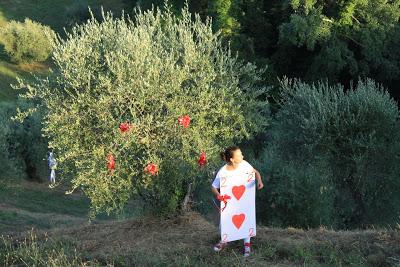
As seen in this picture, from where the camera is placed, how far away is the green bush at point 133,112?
9.68 metres

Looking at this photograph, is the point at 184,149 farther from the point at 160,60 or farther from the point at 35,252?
the point at 35,252

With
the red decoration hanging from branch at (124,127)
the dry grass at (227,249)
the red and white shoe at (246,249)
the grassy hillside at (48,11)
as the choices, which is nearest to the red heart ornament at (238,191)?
the red and white shoe at (246,249)

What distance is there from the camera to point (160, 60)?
9977 mm

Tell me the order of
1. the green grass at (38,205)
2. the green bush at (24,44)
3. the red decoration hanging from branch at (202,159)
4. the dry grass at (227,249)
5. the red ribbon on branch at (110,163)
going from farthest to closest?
1. the green bush at (24,44)
2. the green grass at (38,205)
3. the red decoration hanging from branch at (202,159)
4. the red ribbon on branch at (110,163)
5. the dry grass at (227,249)

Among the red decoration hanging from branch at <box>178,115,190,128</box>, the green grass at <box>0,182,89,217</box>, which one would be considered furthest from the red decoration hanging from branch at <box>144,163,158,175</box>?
the green grass at <box>0,182,89,217</box>

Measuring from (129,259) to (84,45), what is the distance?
402 cm

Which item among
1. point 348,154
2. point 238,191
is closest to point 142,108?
point 238,191

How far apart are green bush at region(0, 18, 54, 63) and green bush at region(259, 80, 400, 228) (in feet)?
125

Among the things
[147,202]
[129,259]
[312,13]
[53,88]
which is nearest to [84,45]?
[53,88]

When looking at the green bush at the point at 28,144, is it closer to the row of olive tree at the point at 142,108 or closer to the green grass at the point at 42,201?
the green grass at the point at 42,201

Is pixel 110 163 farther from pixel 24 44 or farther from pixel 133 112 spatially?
pixel 24 44

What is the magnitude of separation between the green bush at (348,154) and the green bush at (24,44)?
38112mm

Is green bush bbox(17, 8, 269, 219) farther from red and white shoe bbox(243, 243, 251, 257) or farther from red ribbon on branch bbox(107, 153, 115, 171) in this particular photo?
red and white shoe bbox(243, 243, 251, 257)

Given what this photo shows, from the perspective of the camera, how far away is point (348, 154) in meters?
16.1
